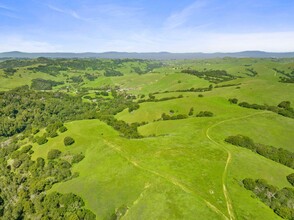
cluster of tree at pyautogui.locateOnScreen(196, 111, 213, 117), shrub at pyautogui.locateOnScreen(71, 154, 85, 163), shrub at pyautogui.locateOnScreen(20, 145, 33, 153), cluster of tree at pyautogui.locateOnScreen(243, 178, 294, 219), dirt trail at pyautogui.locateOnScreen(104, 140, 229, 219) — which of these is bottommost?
shrub at pyautogui.locateOnScreen(20, 145, 33, 153)

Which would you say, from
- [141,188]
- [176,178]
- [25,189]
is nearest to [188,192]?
[176,178]

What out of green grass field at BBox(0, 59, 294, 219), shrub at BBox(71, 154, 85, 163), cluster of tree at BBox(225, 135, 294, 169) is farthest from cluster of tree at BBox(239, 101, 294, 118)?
shrub at BBox(71, 154, 85, 163)

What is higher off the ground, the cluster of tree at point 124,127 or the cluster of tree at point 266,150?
the cluster of tree at point 266,150

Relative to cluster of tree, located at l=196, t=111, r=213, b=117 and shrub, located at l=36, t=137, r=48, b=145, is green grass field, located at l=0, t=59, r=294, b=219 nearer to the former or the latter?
shrub, located at l=36, t=137, r=48, b=145

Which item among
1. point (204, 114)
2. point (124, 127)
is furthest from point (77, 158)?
point (204, 114)

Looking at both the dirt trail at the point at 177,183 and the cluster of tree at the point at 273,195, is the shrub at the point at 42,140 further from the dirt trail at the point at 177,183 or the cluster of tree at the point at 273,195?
the cluster of tree at the point at 273,195

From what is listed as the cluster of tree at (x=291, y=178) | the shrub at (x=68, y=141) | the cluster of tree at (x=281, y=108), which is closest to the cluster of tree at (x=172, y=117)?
the cluster of tree at (x=281, y=108)

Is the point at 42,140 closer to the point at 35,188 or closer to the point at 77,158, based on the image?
the point at 77,158

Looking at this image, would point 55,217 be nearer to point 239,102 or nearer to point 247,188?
point 247,188
